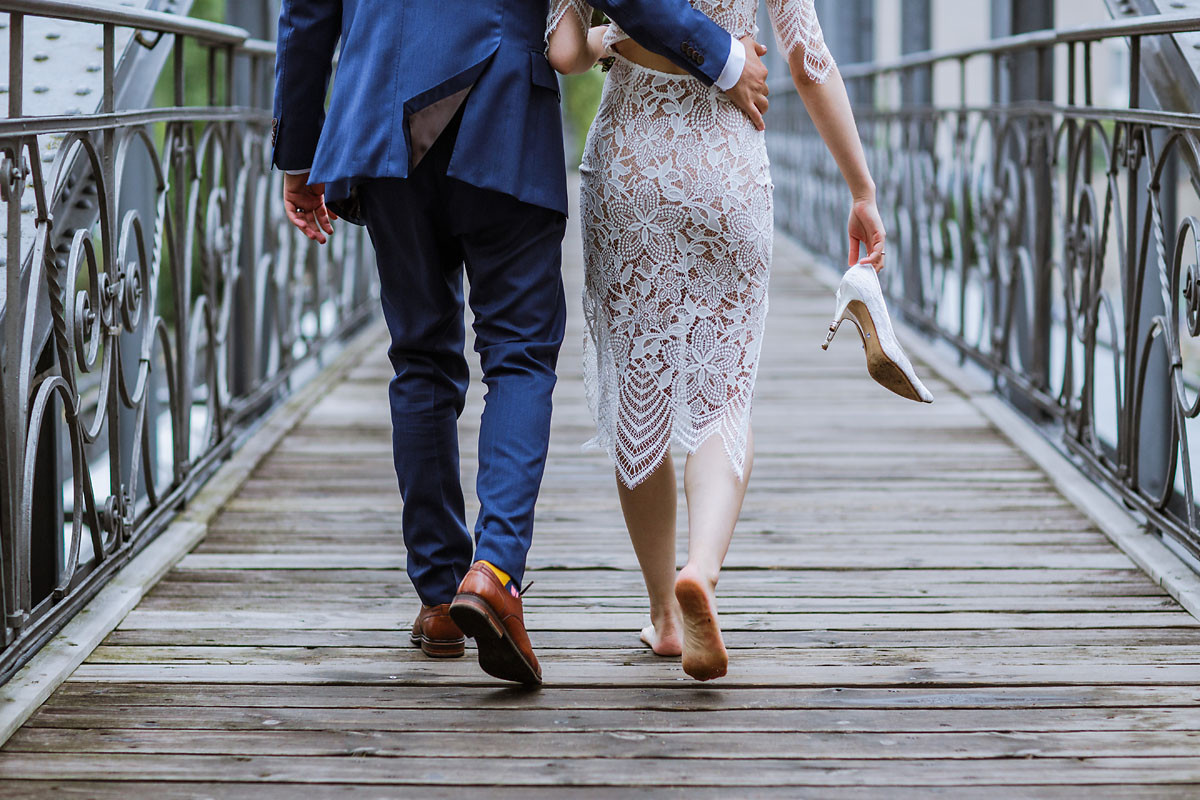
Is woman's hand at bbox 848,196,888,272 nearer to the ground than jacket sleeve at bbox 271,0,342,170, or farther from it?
nearer to the ground

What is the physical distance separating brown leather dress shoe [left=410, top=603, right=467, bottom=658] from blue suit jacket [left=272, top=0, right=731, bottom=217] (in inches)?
24.9

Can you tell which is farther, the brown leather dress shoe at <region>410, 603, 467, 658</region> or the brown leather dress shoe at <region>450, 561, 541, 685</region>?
the brown leather dress shoe at <region>410, 603, 467, 658</region>

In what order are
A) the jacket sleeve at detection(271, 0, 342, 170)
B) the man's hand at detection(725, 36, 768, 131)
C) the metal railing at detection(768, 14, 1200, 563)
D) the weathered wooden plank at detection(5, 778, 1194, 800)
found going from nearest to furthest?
the weathered wooden plank at detection(5, 778, 1194, 800) → the man's hand at detection(725, 36, 768, 131) → the jacket sleeve at detection(271, 0, 342, 170) → the metal railing at detection(768, 14, 1200, 563)

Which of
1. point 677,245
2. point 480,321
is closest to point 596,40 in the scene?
point 677,245

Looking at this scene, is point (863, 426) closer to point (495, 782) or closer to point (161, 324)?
point (161, 324)

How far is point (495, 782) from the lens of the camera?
1721mm

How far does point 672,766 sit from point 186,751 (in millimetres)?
602

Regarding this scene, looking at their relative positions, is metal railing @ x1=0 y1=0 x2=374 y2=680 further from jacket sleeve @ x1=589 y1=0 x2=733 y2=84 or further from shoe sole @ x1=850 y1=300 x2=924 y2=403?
shoe sole @ x1=850 y1=300 x2=924 y2=403

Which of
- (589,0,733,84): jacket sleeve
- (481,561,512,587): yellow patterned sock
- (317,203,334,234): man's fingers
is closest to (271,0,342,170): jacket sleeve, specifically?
(317,203,334,234): man's fingers

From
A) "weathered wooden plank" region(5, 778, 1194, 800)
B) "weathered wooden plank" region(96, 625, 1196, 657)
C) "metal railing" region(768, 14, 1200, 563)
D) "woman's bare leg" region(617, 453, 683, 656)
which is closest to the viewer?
"weathered wooden plank" region(5, 778, 1194, 800)

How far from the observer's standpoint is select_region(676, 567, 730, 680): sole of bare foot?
1.84 m

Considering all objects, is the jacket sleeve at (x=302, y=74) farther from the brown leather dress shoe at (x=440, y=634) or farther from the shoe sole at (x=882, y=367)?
the shoe sole at (x=882, y=367)

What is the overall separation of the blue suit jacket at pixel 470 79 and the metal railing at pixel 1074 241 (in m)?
0.96

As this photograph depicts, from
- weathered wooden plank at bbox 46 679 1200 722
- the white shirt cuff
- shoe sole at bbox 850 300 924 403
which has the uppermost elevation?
the white shirt cuff
